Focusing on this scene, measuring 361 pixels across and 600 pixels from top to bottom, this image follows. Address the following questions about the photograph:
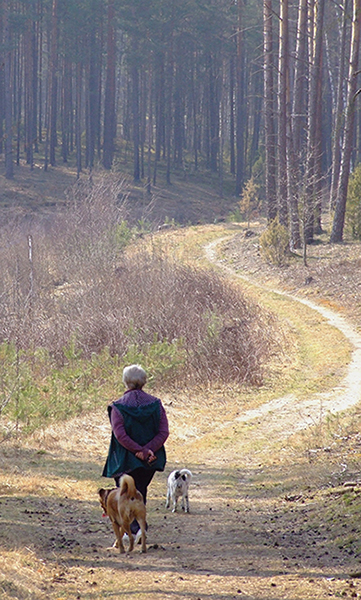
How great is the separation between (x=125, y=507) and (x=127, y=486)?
0.53 feet

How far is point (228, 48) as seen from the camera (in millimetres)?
57875

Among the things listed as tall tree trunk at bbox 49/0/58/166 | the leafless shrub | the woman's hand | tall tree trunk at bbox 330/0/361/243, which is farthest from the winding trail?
tall tree trunk at bbox 49/0/58/166

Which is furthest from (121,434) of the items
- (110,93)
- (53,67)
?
(110,93)

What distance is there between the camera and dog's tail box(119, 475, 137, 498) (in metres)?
5.46

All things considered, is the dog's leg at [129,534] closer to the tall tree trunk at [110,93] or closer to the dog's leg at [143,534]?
the dog's leg at [143,534]

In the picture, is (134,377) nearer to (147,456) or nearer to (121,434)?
(121,434)

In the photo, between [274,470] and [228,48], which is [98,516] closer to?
[274,470]

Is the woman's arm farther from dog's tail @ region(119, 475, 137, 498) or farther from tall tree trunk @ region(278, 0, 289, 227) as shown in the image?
tall tree trunk @ region(278, 0, 289, 227)

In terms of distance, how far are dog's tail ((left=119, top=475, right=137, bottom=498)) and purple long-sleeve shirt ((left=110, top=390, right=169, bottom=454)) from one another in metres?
0.35

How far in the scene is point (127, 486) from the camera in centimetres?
547

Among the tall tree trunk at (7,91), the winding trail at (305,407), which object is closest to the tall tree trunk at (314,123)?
the winding trail at (305,407)

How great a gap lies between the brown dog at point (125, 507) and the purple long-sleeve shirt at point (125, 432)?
1.13ft

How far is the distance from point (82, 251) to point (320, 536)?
18130 mm

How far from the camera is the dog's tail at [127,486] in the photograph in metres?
5.46
